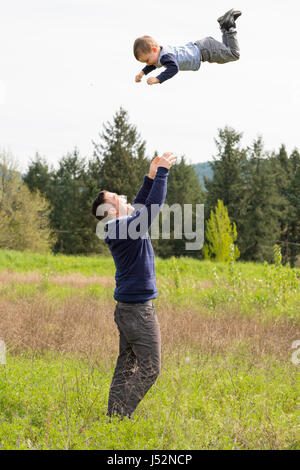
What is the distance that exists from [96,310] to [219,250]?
19346 mm

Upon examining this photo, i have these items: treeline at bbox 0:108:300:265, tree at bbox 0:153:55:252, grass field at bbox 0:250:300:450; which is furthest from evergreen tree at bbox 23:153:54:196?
grass field at bbox 0:250:300:450

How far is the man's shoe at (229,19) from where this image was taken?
4176mm

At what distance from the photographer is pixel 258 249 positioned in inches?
1619

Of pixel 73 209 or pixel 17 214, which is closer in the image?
pixel 17 214

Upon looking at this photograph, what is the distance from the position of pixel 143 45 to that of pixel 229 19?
86 cm

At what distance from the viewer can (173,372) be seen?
5234 millimetres

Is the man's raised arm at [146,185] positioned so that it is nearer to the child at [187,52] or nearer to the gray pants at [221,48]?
the child at [187,52]

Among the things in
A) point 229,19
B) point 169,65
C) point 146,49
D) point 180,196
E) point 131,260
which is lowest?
point 131,260

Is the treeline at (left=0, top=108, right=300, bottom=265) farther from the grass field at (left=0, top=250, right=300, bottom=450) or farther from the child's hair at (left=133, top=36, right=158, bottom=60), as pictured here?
the child's hair at (left=133, top=36, right=158, bottom=60)

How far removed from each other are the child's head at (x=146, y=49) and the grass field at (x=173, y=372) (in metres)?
Result: 2.48

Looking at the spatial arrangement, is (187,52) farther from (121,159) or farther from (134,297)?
(121,159)

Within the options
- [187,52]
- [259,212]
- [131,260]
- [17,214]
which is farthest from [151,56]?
[259,212]

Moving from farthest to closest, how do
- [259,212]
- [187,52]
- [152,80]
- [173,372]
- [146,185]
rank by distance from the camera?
[259,212] < [173,372] < [146,185] < [187,52] < [152,80]

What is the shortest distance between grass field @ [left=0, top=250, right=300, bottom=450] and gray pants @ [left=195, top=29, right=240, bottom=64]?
8.61 feet
